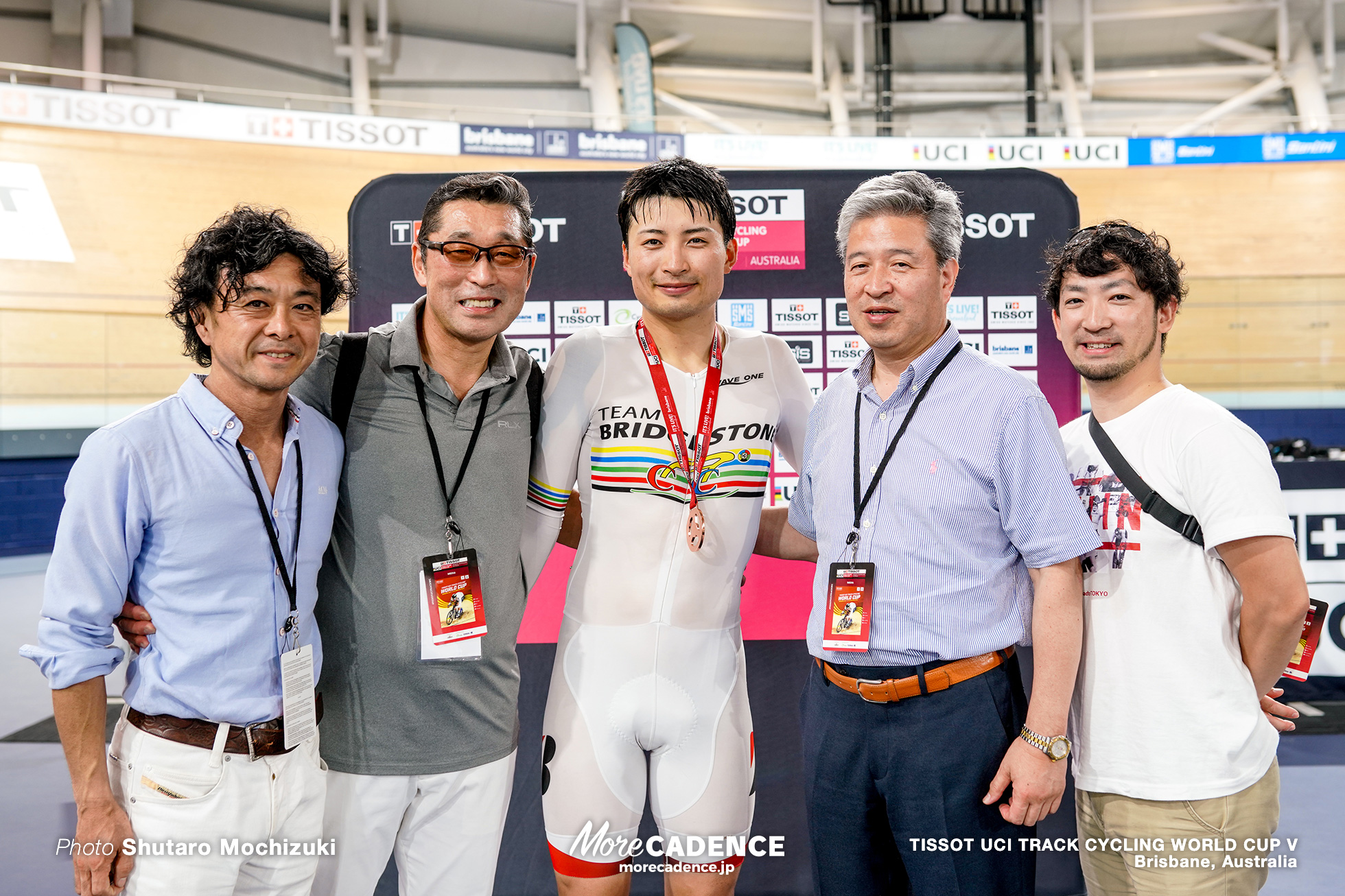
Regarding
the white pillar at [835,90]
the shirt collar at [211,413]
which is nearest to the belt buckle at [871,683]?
the shirt collar at [211,413]

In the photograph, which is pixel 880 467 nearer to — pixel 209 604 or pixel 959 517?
pixel 959 517

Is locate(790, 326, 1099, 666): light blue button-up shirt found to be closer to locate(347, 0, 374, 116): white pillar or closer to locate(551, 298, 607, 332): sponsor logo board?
locate(551, 298, 607, 332): sponsor logo board

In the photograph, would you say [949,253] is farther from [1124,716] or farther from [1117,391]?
[1124,716]

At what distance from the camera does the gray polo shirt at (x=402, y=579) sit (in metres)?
1.73

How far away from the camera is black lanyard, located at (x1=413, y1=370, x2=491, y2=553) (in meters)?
1.74

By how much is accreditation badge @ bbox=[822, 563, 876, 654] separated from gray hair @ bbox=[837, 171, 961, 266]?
643 mm

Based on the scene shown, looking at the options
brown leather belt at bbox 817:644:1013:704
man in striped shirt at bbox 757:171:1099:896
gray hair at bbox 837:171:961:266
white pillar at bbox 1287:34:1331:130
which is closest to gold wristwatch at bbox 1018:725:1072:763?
man in striped shirt at bbox 757:171:1099:896

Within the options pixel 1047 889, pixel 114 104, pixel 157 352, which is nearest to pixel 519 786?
pixel 1047 889

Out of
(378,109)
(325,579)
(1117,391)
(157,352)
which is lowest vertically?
(325,579)

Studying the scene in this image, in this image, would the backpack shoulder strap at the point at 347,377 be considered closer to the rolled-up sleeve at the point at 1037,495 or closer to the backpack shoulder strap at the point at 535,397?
the backpack shoulder strap at the point at 535,397

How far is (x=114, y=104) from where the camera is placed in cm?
1109

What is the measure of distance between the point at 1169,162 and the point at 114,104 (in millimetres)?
15393

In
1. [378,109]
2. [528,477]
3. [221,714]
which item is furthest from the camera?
[378,109]

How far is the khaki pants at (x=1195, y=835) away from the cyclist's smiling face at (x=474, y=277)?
1.58 metres
